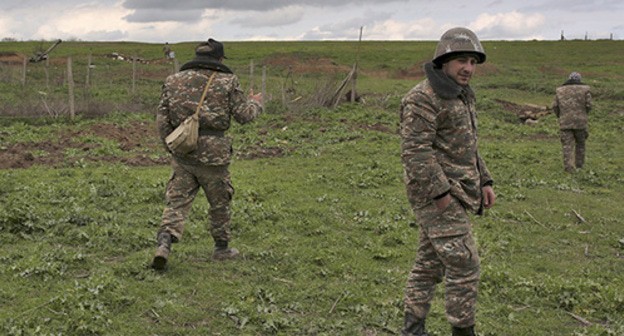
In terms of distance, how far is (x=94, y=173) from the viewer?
38.2 feet

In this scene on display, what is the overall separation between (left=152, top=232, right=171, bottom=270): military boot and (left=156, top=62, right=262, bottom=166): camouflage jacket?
80cm

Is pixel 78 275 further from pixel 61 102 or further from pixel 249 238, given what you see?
pixel 61 102

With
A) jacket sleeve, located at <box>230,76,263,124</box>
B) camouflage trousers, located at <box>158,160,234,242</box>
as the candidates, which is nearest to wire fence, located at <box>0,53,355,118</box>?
camouflage trousers, located at <box>158,160,234,242</box>

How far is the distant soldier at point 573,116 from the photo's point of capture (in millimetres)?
13438

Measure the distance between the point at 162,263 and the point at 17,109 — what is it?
1450cm

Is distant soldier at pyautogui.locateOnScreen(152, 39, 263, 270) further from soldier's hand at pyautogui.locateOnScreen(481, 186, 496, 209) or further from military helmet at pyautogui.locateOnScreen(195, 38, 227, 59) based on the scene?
soldier's hand at pyautogui.locateOnScreen(481, 186, 496, 209)

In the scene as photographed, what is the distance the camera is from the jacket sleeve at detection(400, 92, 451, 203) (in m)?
4.29

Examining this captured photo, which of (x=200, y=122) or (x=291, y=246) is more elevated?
(x=200, y=122)

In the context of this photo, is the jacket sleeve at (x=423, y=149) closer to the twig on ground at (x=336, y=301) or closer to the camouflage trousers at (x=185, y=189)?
the twig on ground at (x=336, y=301)

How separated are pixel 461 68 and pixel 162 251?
358cm

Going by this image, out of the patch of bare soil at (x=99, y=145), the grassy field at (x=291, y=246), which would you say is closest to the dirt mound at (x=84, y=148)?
the patch of bare soil at (x=99, y=145)

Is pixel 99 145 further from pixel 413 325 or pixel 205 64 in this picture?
pixel 413 325

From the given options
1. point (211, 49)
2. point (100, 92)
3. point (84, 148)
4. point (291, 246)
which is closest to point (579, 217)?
point (291, 246)

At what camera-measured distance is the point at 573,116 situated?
13.5 meters
